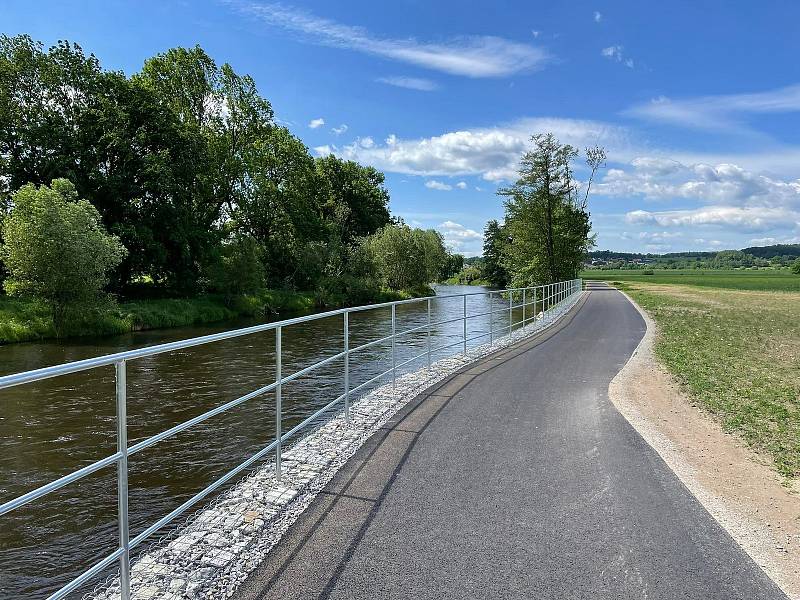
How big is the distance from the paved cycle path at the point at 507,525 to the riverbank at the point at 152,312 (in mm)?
21492

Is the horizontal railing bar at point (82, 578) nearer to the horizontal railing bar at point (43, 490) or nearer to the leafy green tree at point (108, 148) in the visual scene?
the horizontal railing bar at point (43, 490)

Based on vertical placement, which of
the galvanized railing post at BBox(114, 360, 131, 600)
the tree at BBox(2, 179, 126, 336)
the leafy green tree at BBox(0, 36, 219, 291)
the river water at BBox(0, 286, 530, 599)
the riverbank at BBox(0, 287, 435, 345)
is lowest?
the river water at BBox(0, 286, 530, 599)

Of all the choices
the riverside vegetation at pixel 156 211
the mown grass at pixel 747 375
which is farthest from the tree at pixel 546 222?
the mown grass at pixel 747 375

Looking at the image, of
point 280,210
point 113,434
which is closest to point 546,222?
point 280,210

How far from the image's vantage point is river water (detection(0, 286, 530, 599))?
219 inches

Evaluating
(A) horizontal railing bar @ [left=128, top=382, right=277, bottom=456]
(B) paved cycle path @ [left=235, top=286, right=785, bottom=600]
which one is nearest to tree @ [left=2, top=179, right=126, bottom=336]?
(B) paved cycle path @ [left=235, top=286, right=785, bottom=600]

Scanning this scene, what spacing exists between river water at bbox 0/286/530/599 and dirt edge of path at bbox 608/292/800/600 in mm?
5578

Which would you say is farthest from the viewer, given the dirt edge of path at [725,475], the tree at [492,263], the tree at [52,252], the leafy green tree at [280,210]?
the tree at [492,263]

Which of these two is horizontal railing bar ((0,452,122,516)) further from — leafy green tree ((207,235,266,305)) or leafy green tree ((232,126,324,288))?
leafy green tree ((232,126,324,288))

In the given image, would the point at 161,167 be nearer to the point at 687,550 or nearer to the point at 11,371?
the point at 11,371

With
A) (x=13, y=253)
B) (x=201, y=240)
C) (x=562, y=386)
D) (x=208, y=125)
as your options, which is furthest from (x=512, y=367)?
(x=208, y=125)

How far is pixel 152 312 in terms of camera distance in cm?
2734

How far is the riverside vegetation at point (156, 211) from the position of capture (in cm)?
2256

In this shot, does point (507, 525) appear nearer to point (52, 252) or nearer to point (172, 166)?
point (52, 252)
